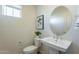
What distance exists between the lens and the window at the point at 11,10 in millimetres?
1299

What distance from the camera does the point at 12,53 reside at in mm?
1322

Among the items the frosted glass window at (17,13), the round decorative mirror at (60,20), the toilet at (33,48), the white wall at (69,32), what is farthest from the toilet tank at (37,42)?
the frosted glass window at (17,13)

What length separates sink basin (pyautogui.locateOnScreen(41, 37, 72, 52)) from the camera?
1.28 meters

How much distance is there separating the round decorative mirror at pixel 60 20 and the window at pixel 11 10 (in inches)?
21.8

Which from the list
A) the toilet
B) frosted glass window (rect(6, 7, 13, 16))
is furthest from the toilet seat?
frosted glass window (rect(6, 7, 13, 16))

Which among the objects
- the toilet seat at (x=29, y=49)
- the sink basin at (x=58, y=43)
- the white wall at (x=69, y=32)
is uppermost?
the white wall at (x=69, y=32)

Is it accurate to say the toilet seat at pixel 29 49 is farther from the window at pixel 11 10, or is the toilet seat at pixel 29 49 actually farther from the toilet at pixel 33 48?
the window at pixel 11 10

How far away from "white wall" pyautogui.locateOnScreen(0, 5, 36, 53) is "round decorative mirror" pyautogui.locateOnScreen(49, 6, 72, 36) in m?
0.34

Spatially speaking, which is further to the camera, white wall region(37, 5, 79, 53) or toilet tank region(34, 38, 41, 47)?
toilet tank region(34, 38, 41, 47)

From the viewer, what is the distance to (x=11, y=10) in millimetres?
1318

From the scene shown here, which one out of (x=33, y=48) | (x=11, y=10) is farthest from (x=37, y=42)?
(x=11, y=10)

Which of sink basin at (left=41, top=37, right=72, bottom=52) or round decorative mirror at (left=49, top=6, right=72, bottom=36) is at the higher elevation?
round decorative mirror at (left=49, top=6, right=72, bottom=36)

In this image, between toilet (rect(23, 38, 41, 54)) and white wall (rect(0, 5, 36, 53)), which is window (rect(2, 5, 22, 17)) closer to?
white wall (rect(0, 5, 36, 53))

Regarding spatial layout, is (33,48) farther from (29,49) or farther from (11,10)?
(11,10)
